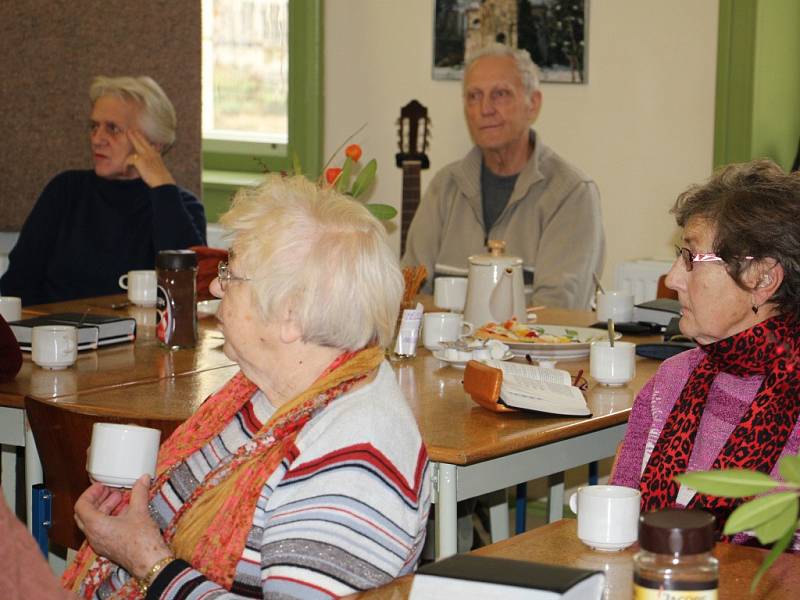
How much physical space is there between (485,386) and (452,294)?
3.58 feet

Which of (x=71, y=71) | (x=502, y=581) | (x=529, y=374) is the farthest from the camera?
(x=71, y=71)

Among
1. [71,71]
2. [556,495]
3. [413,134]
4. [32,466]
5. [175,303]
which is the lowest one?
[556,495]

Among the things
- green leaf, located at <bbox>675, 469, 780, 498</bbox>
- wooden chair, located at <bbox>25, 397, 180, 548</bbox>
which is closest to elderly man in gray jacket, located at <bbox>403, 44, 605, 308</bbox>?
wooden chair, located at <bbox>25, 397, 180, 548</bbox>

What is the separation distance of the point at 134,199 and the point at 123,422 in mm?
2206

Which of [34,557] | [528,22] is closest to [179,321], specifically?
[34,557]

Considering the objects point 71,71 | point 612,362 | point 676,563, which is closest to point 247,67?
point 71,71

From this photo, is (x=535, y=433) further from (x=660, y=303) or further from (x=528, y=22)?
(x=528, y=22)

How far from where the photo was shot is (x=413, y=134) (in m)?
4.71

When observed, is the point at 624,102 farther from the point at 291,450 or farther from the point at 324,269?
the point at 291,450

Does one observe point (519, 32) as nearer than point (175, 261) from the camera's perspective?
No

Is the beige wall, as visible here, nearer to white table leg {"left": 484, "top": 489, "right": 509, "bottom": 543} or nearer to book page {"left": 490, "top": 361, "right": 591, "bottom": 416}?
white table leg {"left": 484, "top": 489, "right": 509, "bottom": 543}

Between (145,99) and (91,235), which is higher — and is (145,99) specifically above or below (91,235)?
above

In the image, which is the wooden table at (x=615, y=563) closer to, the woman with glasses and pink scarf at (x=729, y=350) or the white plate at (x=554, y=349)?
the woman with glasses and pink scarf at (x=729, y=350)

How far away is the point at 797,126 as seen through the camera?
430cm
